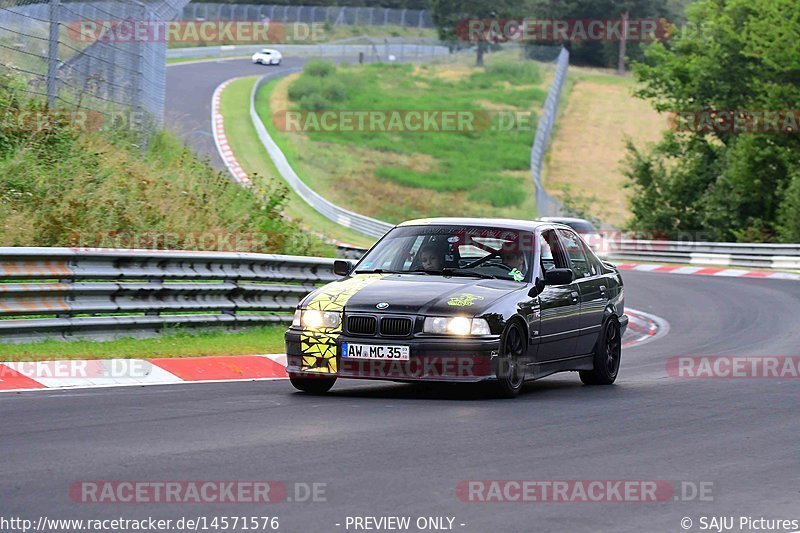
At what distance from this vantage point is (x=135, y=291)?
1360 centimetres

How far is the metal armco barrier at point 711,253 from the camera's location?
125ft

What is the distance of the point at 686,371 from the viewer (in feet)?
46.9

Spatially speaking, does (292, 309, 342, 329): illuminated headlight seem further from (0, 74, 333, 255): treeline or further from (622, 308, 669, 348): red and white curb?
(622, 308, 669, 348): red and white curb

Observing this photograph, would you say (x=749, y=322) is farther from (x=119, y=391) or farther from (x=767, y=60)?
(x=767, y=60)

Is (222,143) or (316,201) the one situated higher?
(222,143)

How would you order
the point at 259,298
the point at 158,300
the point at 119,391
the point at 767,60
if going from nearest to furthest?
the point at 119,391, the point at 158,300, the point at 259,298, the point at 767,60

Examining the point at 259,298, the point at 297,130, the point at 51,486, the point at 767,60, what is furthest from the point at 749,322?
the point at 297,130

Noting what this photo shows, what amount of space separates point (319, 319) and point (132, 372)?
210cm

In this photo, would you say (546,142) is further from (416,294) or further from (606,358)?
(416,294)

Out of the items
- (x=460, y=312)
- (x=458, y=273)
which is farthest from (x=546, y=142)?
(x=460, y=312)

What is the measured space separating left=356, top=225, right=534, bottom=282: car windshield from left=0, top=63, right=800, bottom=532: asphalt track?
1.03m

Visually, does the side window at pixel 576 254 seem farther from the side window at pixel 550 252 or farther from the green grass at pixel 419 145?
the green grass at pixel 419 145

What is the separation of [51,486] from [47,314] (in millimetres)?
6322

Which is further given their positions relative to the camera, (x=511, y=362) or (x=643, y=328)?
(x=643, y=328)
